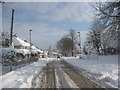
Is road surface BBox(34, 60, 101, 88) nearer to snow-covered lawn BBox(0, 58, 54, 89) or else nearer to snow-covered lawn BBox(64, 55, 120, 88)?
snow-covered lawn BBox(0, 58, 54, 89)

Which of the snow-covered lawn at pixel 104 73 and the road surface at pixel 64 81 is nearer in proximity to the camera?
the road surface at pixel 64 81

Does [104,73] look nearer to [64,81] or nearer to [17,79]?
[64,81]

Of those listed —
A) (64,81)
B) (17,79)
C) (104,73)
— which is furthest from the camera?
(104,73)

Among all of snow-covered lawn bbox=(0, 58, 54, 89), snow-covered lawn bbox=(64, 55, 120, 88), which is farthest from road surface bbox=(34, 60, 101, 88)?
snow-covered lawn bbox=(64, 55, 120, 88)

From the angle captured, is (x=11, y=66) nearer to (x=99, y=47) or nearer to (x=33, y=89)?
A: (x=33, y=89)

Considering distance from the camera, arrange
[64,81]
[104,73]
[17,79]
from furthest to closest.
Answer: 1. [104,73]
2. [17,79]
3. [64,81]

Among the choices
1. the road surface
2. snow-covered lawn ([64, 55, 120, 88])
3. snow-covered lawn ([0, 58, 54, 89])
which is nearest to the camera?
snow-covered lawn ([0, 58, 54, 89])

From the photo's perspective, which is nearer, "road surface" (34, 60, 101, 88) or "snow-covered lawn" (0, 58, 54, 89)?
"snow-covered lawn" (0, 58, 54, 89)

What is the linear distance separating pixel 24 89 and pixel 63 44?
90648mm

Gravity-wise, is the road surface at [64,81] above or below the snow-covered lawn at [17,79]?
below

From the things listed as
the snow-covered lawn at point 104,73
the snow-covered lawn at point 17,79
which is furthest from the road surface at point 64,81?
the snow-covered lawn at point 104,73

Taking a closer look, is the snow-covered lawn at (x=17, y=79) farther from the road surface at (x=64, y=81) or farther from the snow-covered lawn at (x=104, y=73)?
the snow-covered lawn at (x=104, y=73)

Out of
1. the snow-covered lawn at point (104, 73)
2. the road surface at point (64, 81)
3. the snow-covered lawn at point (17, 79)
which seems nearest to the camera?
the snow-covered lawn at point (17, 79)

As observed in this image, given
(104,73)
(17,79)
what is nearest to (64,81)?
(17,79)
